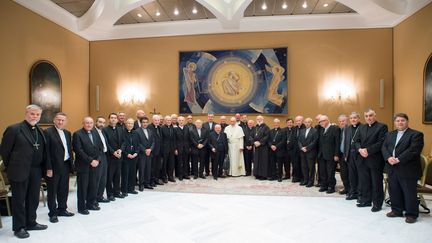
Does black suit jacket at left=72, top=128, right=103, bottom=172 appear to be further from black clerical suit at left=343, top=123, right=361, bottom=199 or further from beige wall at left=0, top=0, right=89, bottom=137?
black clerical suit at left=343, top=123, right=361, bottom=199

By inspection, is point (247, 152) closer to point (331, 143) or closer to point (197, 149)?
point (197, 149)

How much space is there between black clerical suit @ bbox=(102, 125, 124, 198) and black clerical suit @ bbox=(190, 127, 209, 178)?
101 inches

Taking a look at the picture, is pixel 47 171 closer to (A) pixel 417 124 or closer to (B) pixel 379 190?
(B) pixel 379 190

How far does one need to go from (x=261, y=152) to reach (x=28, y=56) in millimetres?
7226

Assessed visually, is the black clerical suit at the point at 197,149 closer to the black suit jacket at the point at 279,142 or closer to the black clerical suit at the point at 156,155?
the black clerical suit at the point at 156,155

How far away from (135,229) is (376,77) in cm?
916

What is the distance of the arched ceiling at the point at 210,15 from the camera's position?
877 centimetres

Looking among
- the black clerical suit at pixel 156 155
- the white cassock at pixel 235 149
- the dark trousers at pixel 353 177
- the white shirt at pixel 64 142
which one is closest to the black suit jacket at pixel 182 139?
the black clerical suit at pixel 156 155

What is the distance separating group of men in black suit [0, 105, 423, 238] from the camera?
4.18 m

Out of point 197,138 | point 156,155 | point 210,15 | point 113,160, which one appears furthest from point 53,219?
point 210,15

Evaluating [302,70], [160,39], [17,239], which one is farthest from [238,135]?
[17,239]

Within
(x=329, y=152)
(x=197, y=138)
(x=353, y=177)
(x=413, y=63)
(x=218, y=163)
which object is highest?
(x=413, y=63)

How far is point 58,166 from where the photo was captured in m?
4.58

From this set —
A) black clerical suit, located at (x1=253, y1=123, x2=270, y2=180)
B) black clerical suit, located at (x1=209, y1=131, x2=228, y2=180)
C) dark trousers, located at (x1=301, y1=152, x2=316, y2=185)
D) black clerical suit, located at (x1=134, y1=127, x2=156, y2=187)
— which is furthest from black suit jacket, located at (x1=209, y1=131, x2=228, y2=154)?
dark trousers, located at (x1=301, y1=152, x2=316, y2=185)
